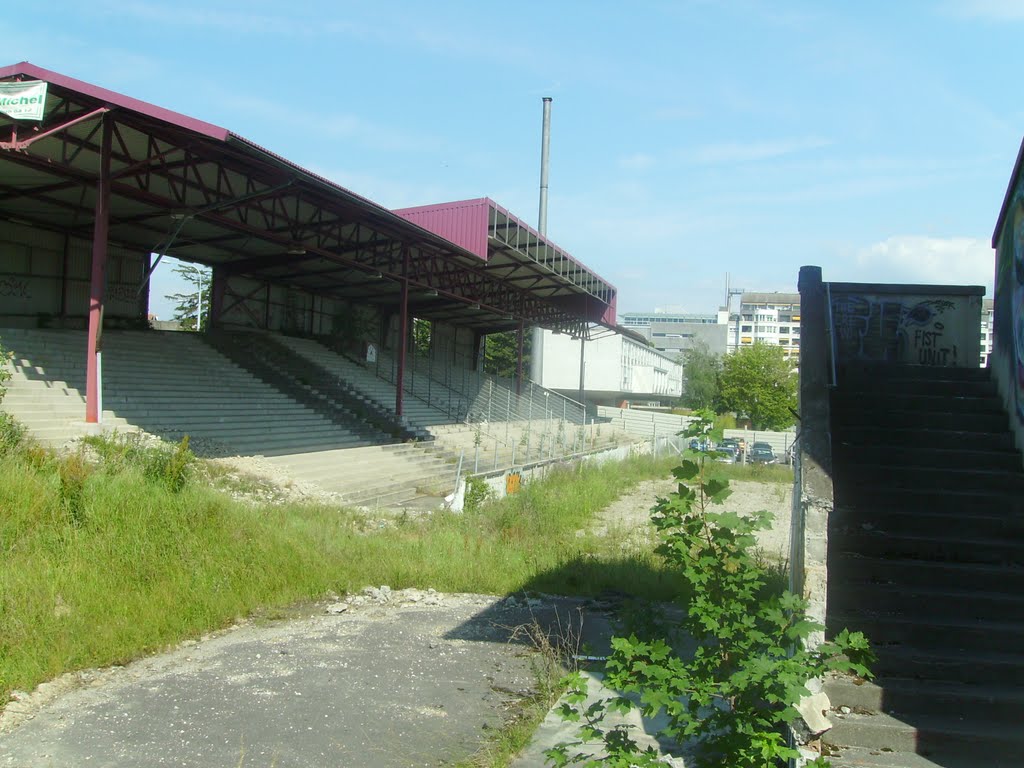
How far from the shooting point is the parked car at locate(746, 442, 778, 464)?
134 feet

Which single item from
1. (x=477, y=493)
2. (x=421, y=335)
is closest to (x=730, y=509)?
(x=477, y=493)

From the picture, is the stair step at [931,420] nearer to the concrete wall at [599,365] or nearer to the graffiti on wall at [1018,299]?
the graffiti on wall at [1018,299]

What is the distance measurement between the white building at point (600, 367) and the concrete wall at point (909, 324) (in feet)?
168

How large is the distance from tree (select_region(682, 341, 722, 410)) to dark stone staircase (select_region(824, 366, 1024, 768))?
202 feet

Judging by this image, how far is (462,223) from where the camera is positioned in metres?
25.6

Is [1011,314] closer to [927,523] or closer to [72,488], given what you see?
[927,523]

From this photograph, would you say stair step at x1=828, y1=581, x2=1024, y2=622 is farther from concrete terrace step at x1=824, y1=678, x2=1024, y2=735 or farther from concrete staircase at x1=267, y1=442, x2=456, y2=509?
concrete staircase at x1=267, y1=442, x2=456, y2=509

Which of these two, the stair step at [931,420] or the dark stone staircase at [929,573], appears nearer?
the dark stone staircase at [929,573]

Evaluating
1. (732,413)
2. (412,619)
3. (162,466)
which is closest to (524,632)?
(412,619)

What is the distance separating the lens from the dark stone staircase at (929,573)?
477cm

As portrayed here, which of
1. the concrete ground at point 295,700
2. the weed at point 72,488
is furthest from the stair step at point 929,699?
the weed at point 72,488

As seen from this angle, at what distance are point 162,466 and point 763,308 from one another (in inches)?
6256

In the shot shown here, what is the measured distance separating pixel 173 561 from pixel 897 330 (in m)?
8.43

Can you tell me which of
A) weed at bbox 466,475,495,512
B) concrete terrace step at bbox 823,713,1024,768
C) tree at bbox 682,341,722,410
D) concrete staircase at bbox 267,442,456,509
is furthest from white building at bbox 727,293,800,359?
concrete terrace step at bbox 823,713,1024,768
